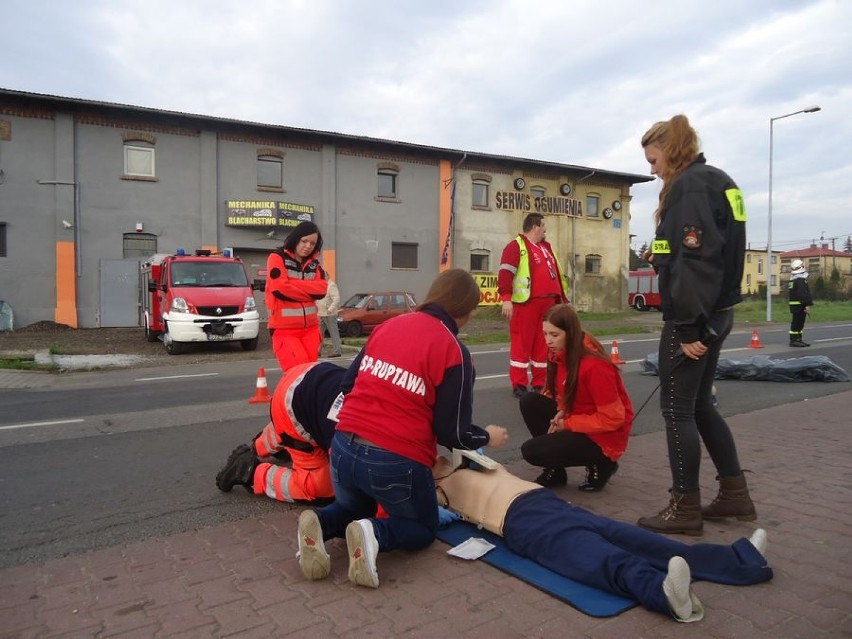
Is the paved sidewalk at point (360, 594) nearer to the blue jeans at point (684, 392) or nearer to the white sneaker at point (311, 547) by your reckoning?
the white sneaker at point (311, 547)

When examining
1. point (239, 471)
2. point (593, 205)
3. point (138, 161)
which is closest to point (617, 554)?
point (239, 471)

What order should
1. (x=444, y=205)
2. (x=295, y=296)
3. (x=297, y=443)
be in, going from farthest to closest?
(x=444, y=205) < (x=295, y=296) < (x=297, y=443)

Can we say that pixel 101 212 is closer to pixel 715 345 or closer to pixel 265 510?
pixel 265 510

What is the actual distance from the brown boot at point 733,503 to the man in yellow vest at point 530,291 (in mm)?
3576

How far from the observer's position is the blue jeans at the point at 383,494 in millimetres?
2910

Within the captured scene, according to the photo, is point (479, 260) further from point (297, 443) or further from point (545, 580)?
point (545, 580)

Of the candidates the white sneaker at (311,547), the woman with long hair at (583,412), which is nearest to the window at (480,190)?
the woman with long hair at (583,412)

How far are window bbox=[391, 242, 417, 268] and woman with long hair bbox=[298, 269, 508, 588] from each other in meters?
24.2

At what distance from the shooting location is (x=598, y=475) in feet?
13.6

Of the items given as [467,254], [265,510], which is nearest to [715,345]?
[265,510]

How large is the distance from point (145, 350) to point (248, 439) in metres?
11.5

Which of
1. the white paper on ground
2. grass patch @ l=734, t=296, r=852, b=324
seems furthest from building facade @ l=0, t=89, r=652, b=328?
the white paper on ground

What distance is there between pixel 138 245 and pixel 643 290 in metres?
32.6

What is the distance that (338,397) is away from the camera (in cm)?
336
